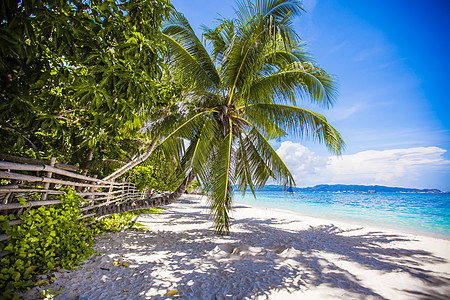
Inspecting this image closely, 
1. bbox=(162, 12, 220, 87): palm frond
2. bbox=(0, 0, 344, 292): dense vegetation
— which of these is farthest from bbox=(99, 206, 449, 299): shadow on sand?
bbox=(162, 12, 220, 87): palm frond

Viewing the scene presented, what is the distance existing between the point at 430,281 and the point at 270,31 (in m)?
4.74

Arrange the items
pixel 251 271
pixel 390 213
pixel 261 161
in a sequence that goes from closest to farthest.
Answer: pixel 251 271, pixel 261 161, pixel 390 213

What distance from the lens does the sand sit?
2.52 metres

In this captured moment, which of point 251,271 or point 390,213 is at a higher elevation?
point 251,271

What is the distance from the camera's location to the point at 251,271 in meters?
3.20

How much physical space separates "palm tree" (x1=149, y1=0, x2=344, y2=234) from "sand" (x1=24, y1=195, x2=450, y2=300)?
50.4 inches

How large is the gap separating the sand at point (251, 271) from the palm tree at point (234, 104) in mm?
1281

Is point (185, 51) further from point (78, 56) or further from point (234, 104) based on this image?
point (78, 56)

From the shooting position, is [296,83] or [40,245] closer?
[40,245]

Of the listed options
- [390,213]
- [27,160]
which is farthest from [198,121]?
[390,213]

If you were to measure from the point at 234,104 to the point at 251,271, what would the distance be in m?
4.23

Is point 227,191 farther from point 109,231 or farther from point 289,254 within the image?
point 109,231

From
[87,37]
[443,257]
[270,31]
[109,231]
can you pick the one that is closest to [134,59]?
[87,37]

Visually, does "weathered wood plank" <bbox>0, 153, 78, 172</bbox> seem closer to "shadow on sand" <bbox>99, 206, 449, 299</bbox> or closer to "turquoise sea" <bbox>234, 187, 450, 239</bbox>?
"shadow on sand" <bbox>99, 206, 449, 299</bbox>
